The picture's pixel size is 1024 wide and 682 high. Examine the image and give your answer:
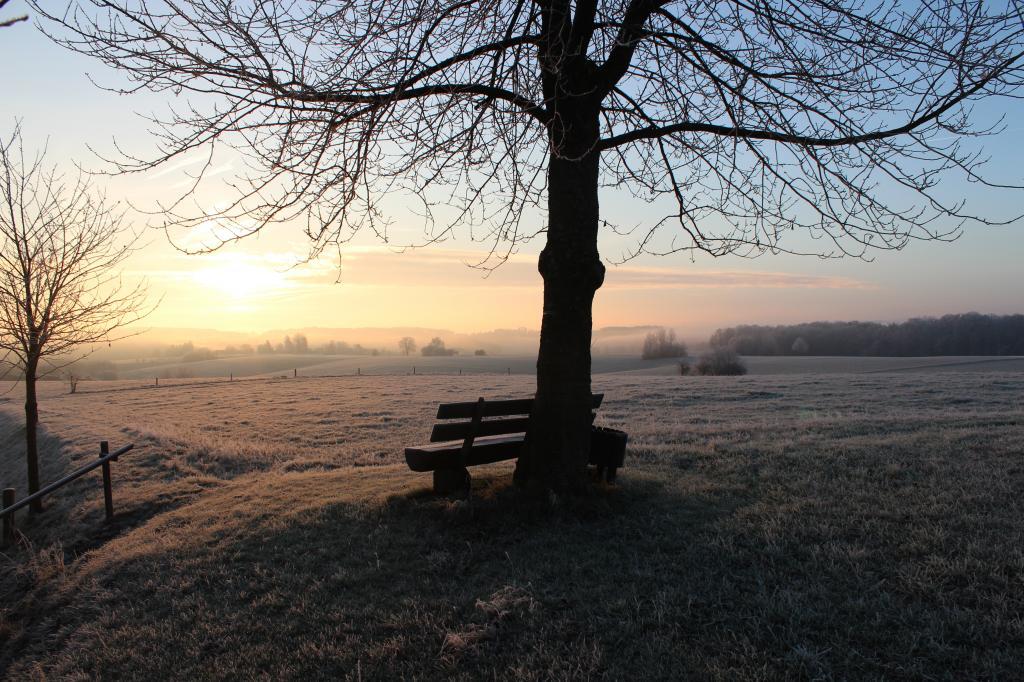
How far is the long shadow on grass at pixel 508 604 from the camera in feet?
14.0

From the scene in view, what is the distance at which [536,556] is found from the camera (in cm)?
600

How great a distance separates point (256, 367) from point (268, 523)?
76.7m

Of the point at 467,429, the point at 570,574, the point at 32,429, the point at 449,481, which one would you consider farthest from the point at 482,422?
the point at 32,429

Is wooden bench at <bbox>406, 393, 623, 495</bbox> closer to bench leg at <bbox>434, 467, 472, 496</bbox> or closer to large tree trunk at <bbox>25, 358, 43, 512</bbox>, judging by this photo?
bench leg at <bbox>434, 467, 472, 496</bbox>

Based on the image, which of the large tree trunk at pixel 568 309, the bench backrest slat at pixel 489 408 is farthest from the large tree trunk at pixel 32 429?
the large tree trunk at pixel 568 309

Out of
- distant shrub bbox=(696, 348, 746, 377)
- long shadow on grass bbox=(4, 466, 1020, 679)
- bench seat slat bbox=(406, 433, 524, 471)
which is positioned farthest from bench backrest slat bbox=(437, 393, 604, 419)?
distant shrub bbox=(696, 348, 746, 377)

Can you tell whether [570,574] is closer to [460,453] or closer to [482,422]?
[460,453]

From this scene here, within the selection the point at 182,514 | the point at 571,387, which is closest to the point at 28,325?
the point at 182,514

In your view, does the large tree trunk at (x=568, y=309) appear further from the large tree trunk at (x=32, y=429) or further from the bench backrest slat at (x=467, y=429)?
the large tree trunk at (x=32, y=429)

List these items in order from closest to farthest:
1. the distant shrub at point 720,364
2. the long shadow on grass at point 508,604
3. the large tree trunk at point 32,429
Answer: the long shadow on grass at point 508,604 < the large tree trunk at point 32,429 < the distant shrub at point 720,364

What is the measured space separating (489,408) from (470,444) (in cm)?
52

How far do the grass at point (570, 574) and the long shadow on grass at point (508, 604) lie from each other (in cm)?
2

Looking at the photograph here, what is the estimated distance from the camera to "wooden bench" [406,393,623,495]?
761 centimetres

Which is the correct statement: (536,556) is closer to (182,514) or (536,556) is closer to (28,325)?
(182,514)
